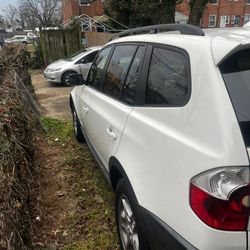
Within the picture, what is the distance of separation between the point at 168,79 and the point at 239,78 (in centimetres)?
57

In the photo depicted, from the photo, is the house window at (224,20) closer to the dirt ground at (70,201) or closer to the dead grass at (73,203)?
the dirt ground at (70,201)

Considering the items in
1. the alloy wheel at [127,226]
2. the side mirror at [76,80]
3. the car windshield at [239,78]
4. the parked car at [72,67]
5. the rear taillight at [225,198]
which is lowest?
the parked car at [72,67]

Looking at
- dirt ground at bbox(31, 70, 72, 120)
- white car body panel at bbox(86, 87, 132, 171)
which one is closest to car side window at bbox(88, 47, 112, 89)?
white car body panel at bbox(86, 87, 132, 171)

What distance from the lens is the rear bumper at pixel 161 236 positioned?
1.81 meters

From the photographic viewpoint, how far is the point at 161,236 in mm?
2008

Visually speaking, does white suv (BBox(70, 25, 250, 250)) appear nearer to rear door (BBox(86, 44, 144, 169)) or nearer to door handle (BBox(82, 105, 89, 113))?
rear door (BBox(86, 44, 144, 169))

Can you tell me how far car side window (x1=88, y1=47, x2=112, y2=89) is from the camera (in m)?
3.84

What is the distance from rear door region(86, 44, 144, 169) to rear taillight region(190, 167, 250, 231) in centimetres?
114

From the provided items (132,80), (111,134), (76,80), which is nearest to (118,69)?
(132,80)

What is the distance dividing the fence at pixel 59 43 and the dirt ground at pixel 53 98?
2517 millimetres

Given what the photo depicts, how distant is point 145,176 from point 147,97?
1.94 ft

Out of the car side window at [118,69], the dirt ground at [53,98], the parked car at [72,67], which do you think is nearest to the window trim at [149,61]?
the car side window at [118,69]

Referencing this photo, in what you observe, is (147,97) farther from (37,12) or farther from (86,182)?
(37,12)

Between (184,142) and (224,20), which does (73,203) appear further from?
(224,20)
